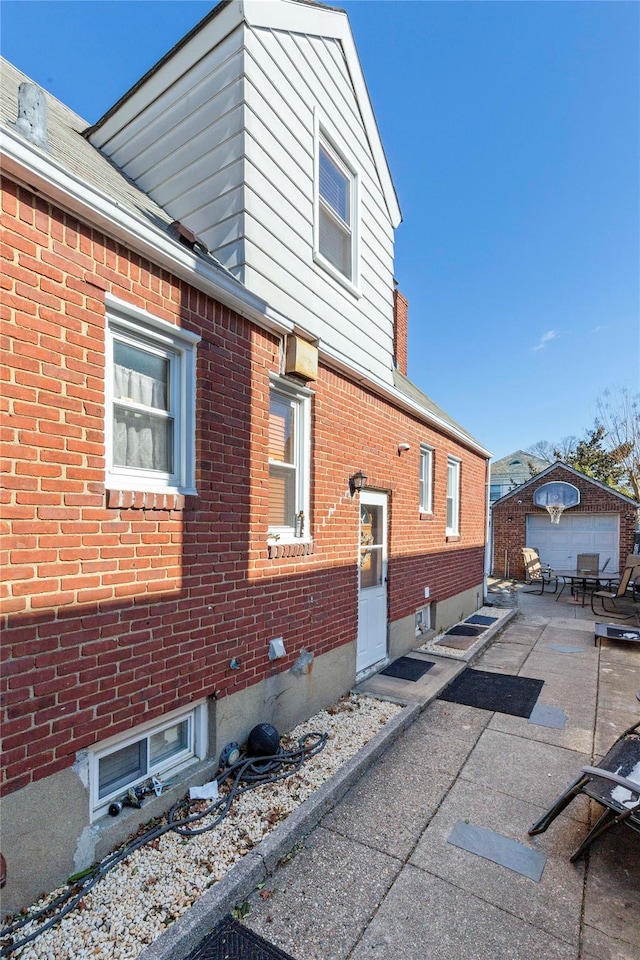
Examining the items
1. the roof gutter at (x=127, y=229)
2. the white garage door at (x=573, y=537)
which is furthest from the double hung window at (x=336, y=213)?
the white garage door at (x=573, y=537)

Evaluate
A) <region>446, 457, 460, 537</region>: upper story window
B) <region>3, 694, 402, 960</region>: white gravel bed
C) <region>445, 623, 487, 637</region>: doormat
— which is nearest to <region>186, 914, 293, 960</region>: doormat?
<region>3, 694, 402, 960</region>: white gravel bed

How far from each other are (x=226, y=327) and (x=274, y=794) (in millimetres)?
3689

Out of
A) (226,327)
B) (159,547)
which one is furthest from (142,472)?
(226,327)

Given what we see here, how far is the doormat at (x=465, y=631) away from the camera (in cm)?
825

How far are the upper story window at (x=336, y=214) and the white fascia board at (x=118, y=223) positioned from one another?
5.61ft

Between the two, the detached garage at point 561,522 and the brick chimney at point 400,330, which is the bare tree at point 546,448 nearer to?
the detached garage at point 561,522

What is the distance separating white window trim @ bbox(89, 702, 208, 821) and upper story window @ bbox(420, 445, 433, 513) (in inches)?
221

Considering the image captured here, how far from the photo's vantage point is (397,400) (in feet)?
21.1

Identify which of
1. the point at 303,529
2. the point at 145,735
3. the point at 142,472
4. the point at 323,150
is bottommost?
the point at 145,735

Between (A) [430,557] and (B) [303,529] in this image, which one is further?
(A) [430,557]

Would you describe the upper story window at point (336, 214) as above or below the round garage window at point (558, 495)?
above

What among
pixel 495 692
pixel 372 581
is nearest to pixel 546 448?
pixel 495 692

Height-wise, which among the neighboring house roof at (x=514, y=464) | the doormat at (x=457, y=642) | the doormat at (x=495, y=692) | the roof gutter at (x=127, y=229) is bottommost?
the doormat at (x=457, y=642)

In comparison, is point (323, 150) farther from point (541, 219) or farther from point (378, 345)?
point (541, 219)
